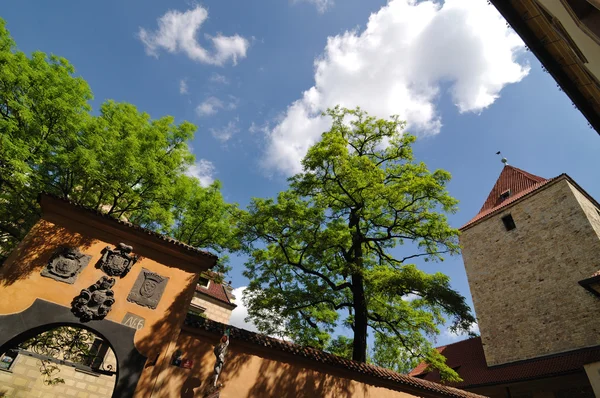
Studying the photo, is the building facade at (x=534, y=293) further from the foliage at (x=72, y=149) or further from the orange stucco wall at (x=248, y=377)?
the foliage at (x=72, y=149)

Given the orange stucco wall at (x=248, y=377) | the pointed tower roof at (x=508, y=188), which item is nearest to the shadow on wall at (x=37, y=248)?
the orange stucco wall at (x=248, y=377)

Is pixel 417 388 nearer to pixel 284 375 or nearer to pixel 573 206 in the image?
pixel 284 375

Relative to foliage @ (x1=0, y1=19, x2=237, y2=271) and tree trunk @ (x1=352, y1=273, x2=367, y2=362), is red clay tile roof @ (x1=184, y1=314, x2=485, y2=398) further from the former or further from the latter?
foliage @ (x1=0, y1=19, x2=237, y2=271)

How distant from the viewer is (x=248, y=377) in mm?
7820

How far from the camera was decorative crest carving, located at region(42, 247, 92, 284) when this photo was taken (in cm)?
700

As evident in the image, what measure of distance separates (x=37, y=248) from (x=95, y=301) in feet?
6.11

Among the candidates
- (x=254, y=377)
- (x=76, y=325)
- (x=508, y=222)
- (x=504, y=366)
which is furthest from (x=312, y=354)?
(x=508, y=222)

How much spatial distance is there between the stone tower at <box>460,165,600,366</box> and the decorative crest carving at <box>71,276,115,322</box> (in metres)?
21.0

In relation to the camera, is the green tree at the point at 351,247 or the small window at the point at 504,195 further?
the small window at the point at 504,195

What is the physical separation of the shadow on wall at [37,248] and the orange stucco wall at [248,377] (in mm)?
3618

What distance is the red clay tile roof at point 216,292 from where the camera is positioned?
22625mm

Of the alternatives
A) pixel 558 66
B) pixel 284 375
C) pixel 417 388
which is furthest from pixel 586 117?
pixel 284 375

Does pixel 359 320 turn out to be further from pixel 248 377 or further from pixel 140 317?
pixel 140 317

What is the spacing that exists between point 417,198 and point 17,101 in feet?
45.2
